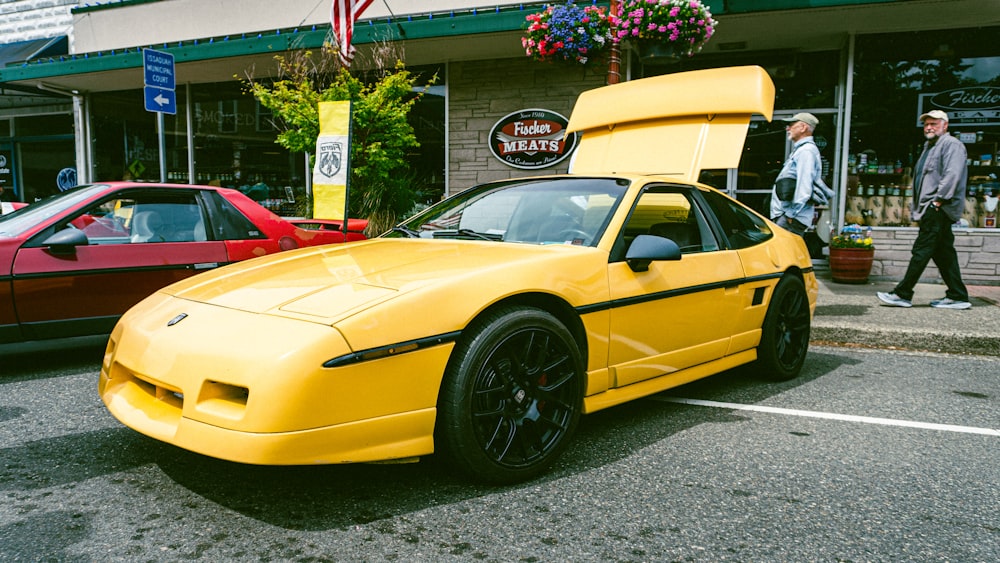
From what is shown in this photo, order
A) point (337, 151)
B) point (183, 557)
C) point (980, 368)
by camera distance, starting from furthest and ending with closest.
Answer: point (337, 151) → point (980, 368) → point (183, 557)

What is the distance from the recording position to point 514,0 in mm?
10289

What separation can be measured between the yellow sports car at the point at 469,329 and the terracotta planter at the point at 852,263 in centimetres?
476

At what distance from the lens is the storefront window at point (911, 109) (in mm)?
9047

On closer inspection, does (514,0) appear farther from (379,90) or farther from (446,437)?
(446,437)

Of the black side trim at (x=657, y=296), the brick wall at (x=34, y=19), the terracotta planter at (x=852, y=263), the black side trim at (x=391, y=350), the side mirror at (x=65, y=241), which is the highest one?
the brick wall at (x=34, y=19)

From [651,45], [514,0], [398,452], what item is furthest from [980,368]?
[514,0]

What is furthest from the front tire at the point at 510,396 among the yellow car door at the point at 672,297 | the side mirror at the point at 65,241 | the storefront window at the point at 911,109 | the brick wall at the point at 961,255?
the storefront window at the point at 911,109

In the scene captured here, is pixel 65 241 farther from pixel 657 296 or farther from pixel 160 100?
pixel 160 100

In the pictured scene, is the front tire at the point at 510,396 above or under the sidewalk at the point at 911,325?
above

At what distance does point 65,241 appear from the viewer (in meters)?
4.55

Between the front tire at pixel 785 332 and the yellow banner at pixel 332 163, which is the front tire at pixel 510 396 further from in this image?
the yellow banner at pixel 332 163

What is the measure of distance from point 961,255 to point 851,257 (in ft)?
5.05

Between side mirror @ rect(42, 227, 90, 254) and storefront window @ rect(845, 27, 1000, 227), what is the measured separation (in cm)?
894

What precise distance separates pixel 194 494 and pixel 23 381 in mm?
2464
